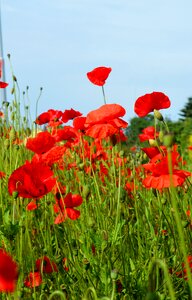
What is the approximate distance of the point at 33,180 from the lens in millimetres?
1612

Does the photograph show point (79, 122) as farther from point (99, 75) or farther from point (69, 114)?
point (69, 114)

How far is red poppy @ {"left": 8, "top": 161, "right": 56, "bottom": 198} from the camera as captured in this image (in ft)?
5.25

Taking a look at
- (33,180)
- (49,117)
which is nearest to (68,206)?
(33,180)

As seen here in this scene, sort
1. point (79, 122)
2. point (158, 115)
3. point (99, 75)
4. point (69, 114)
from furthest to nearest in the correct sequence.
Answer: point (69, 114) → point (79, 122) → point (99, 75) → point (158, 115)

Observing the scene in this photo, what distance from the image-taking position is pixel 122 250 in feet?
6.07

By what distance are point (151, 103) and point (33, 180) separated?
578mm

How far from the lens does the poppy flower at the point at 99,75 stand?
227 cm

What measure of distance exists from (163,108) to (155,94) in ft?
0.19

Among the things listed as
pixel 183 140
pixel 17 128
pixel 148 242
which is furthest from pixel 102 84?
pixel 183 140

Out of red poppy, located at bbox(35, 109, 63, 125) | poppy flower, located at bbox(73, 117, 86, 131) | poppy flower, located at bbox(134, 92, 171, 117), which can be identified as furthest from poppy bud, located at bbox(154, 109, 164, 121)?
red poppy, located at bbox(35, 109, 63, 125)

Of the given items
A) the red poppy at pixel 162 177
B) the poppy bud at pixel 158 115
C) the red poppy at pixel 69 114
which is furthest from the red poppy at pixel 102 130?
the red poppy at pixel 69 114

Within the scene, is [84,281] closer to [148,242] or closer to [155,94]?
[148,242]

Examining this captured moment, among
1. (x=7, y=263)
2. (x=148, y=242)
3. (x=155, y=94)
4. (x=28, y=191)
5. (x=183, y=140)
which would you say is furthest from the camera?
(x=183, y=140)

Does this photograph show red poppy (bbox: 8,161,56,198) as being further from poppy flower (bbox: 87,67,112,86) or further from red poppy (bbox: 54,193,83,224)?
poppy flower (bbox: 87,67,112,86)
